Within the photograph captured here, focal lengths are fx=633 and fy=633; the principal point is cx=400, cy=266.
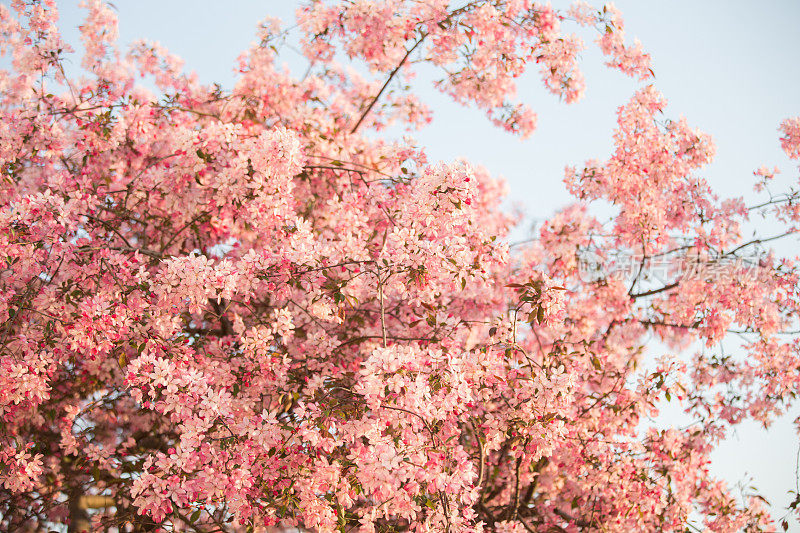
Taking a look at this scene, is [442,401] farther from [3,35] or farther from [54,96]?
[3,35]

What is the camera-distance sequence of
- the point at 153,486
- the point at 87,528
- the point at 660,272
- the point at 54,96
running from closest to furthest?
the point at 153,486, the point at 87,528, the point at 54,96, the point at 660,272

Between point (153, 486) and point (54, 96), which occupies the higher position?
point (54, 96)

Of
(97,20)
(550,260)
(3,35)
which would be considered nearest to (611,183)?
(550,260)

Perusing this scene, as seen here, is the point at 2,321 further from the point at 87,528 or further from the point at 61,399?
the point at 87,528

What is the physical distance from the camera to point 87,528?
4332 millimetres

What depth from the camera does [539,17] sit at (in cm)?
570

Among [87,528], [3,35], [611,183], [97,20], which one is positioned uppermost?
[97,20]

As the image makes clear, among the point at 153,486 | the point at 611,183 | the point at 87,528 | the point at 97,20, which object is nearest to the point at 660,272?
the point at 611,183

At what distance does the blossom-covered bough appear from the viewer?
129 inches

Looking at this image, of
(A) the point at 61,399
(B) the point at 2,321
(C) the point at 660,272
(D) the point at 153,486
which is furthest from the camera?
(C) the point at 660,272

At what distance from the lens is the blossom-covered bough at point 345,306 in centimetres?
328

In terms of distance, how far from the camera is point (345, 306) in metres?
4.17

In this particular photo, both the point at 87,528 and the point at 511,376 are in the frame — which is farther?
the point at 87,528

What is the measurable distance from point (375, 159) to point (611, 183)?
85.8 inches
